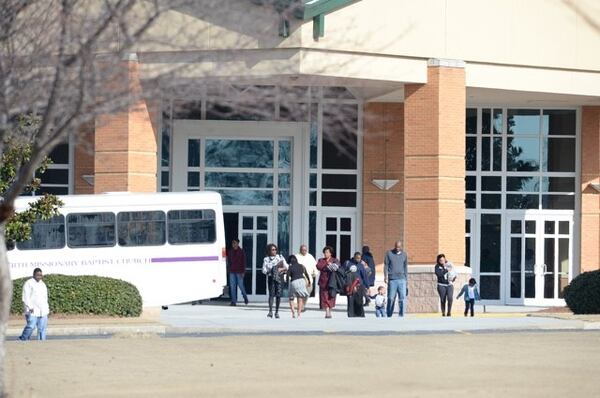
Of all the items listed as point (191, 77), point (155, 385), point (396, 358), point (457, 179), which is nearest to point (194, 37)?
point (191, 77)

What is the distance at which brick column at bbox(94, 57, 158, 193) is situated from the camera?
3656 centimetres

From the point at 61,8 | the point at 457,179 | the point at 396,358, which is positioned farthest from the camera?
the point at 457,179

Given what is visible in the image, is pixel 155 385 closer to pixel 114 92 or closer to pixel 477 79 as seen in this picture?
pixel 114 92

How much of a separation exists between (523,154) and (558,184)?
1383 millimetres

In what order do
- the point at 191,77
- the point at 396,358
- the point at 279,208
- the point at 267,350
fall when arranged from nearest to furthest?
1. the point at 191,77
2. the point at 396,358
3. the point at 267,350
4. the point at 279,208

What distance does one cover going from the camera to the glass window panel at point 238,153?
1654 inches

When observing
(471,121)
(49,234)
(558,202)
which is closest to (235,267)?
(49,234)

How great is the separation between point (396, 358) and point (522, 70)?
20.0m

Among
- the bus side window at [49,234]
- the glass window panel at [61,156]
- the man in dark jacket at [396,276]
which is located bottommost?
the man in dark jacket at [396,276]

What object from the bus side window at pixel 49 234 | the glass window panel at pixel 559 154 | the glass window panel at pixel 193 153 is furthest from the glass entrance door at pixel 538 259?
the bus side window at pixel 49 234

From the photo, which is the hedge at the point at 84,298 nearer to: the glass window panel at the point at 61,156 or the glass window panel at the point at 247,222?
the glass window panel at the point at 61,156

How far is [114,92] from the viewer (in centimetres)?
1310

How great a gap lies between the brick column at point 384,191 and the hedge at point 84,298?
12035 mm

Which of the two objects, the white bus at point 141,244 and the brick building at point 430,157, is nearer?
the white bus at point 141,244
